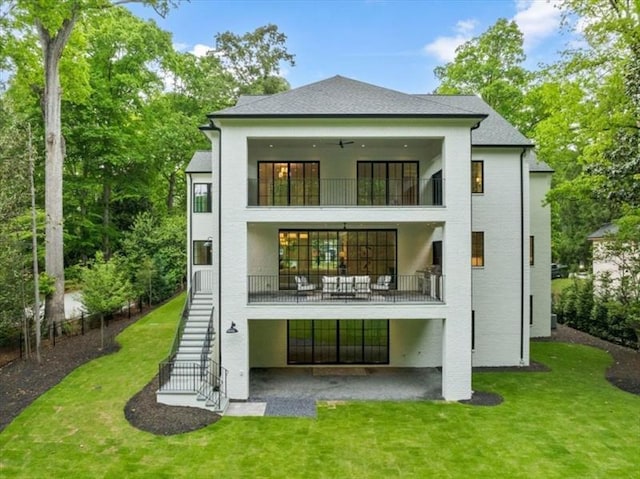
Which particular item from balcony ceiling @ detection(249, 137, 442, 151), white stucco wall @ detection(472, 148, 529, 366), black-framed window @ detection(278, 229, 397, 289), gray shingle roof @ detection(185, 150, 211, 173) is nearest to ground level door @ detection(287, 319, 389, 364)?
black-framed window @ detection(278, 229, 397, 289)

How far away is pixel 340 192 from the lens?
15094mm

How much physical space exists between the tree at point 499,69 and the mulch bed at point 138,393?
15066 mm

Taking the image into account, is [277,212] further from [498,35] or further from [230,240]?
[498,35]

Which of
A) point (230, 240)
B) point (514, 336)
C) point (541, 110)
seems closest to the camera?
point (230, 240)

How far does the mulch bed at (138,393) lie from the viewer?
401 inches

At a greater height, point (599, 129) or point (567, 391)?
point (599, 129)

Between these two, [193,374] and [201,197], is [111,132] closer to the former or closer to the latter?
[201,197]

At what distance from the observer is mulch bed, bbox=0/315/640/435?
33.4 ft

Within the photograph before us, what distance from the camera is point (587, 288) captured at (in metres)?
21.3

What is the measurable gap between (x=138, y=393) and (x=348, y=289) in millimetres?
7293

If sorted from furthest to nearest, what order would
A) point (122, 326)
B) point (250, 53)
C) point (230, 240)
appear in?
1. point (250, 53)
2. point (122, 326)
3. point (230, 240)

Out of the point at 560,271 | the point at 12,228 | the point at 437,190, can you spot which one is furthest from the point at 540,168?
the point at 560,271

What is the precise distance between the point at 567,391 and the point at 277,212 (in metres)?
10.9

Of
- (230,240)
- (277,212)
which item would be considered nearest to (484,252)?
(277,212)
